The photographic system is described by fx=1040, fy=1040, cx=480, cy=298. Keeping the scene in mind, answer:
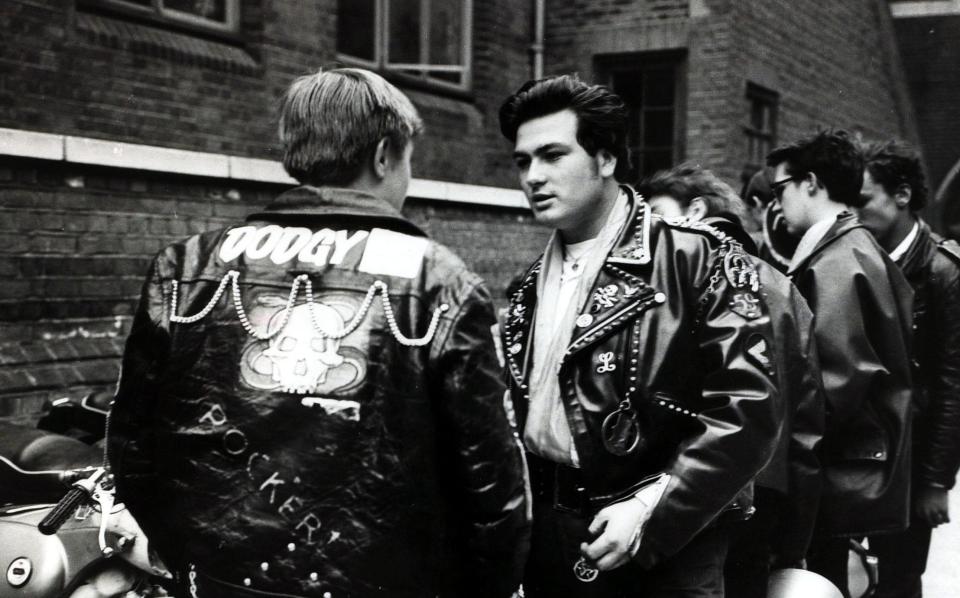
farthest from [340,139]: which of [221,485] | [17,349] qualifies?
[17,349]

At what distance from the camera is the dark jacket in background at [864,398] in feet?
11.3

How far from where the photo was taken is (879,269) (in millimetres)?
3535

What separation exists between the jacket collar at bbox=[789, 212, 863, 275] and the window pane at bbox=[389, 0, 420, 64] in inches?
251

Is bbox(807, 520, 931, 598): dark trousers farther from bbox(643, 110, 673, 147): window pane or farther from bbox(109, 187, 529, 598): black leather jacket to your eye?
bbox(643, 110, 673, 147): window pane

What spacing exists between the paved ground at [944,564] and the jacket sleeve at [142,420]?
4.60 m

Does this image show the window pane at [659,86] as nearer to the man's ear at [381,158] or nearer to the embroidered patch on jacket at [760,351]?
the embroidered patch on jacket at [760,351]

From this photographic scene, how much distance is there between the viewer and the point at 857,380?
3.36m

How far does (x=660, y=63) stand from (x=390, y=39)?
3.40 metres

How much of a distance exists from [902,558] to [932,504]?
0.86 feet

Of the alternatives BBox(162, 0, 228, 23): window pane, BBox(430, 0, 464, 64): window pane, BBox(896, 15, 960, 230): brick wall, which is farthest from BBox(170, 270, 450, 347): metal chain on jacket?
BBox(896, 15, 960, 230): brick wall

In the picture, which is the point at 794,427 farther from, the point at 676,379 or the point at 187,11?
the point at 187,11

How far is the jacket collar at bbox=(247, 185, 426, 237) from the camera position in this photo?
216cm

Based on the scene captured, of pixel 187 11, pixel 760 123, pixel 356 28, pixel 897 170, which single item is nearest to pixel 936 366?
pixel 897 170

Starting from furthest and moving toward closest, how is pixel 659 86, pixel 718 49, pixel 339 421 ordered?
pixel 659 86 → pixel 718 49 → pixel 339 421
